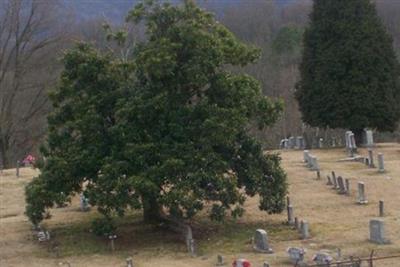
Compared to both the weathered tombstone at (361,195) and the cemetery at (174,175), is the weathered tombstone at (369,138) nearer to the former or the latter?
the cemetery at (174,175)

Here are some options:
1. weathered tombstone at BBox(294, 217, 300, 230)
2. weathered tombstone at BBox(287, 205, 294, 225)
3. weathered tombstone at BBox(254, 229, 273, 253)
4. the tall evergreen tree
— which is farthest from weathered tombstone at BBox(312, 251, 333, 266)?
the tall evergreen tree

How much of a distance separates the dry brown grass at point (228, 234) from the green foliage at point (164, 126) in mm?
800

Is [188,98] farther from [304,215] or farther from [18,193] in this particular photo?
[18,193]

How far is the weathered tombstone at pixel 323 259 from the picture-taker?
15.8 meters

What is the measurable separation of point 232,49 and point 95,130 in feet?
13.1

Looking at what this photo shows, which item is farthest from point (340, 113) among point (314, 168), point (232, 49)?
point (232, 49)

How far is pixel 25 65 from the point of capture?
4947 cm

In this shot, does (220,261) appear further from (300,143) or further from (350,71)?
(350,71)

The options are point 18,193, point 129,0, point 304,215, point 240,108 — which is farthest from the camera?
point 129,0

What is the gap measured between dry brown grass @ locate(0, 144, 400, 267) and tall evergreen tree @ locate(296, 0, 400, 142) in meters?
10.1

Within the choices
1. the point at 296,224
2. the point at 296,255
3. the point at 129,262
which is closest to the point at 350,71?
the point at 296,224

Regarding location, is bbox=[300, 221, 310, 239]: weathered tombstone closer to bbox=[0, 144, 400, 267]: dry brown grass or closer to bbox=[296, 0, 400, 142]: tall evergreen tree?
bbox=[0, 144, 400, 267]: dry brown grass

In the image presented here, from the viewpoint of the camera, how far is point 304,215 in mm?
22594

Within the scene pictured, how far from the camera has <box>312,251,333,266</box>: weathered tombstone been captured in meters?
15.8
